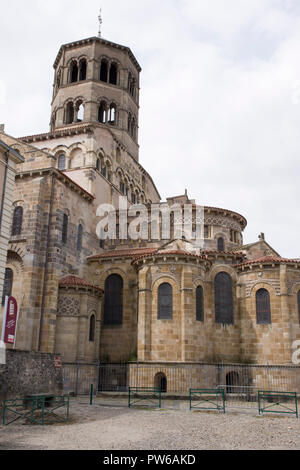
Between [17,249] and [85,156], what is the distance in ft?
33.7

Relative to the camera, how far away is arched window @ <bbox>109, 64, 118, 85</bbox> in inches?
1484

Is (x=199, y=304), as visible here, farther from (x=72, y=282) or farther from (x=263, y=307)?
(x=72, y=282)

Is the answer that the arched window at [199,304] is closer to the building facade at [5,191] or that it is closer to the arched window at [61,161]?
the building facade at [5,191]

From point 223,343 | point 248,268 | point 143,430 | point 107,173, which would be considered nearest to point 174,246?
point 248,268

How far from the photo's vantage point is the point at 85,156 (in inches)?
1246

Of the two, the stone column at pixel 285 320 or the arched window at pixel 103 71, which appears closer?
the stone column at pixel 285 320

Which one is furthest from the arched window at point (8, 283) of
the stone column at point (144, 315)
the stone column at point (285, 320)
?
the stone column at point (285, 320)

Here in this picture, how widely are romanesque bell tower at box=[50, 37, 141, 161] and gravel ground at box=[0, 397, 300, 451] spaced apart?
81.9 ft

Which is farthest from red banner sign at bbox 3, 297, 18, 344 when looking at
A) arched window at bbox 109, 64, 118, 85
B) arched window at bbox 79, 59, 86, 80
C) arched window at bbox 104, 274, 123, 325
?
arched window at bbox 109, 64, 118, 85

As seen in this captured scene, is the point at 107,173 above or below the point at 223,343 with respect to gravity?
above

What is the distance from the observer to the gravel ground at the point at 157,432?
9.91m

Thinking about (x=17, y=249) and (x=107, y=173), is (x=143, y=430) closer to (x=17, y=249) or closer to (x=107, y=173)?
(x=17, y=249)

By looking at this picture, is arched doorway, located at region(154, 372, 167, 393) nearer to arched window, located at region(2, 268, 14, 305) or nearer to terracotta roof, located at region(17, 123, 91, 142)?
arched window, located at region(2, 268, 14, 305)

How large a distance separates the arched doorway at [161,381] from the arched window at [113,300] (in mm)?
5456
